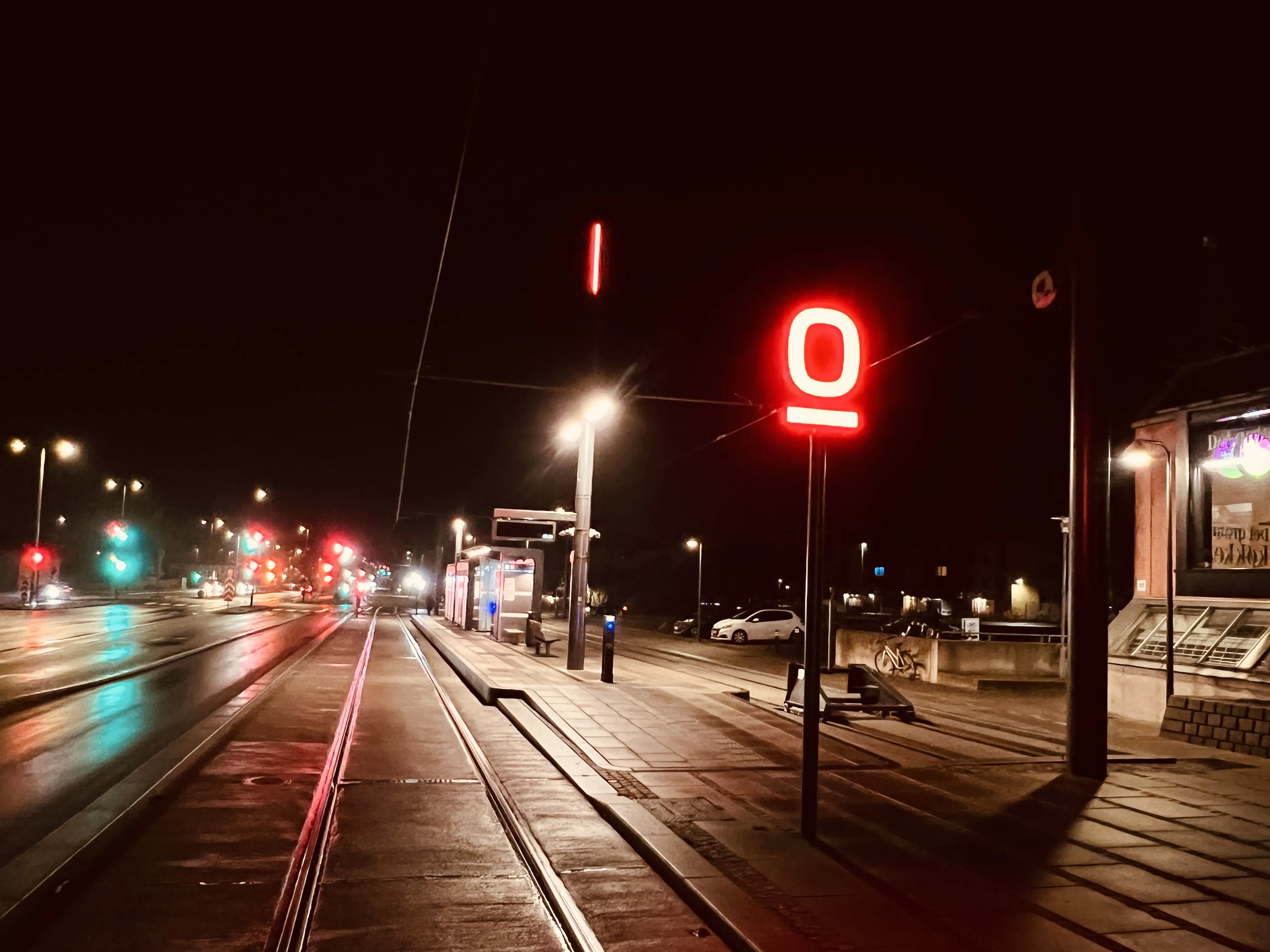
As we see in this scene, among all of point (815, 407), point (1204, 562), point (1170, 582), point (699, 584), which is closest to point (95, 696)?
point (815, 407)

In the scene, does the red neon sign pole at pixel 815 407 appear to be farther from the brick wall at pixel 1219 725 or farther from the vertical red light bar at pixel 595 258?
the vertical red light bar at pixel 595 258

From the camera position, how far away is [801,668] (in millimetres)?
16469

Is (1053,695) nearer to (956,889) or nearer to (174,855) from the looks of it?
(956,889)

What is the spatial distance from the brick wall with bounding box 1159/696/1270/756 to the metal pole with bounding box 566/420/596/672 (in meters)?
11.0

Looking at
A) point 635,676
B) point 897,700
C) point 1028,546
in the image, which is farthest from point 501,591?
point 1028,546

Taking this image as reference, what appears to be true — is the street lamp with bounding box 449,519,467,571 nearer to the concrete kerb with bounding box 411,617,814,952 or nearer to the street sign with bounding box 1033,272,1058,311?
the concrete kerb with bounding box 411,617,814,952

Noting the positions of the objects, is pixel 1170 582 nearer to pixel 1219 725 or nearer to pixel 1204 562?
pixel 1204 562

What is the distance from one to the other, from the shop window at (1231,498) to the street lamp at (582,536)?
35.5ft

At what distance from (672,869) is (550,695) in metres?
10.0

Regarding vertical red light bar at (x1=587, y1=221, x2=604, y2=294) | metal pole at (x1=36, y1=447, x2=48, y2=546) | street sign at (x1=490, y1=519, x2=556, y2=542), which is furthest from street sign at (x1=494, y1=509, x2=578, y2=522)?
metal pole at (x1=36, y1=447, x2=48, y2=546)

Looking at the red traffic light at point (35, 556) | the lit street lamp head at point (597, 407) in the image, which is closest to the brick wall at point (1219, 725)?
the lit street lamp head at point (597, 407)

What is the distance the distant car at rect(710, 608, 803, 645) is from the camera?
3766 cm

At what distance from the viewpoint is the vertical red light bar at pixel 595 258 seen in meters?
19.9

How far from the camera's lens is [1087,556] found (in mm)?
10648
